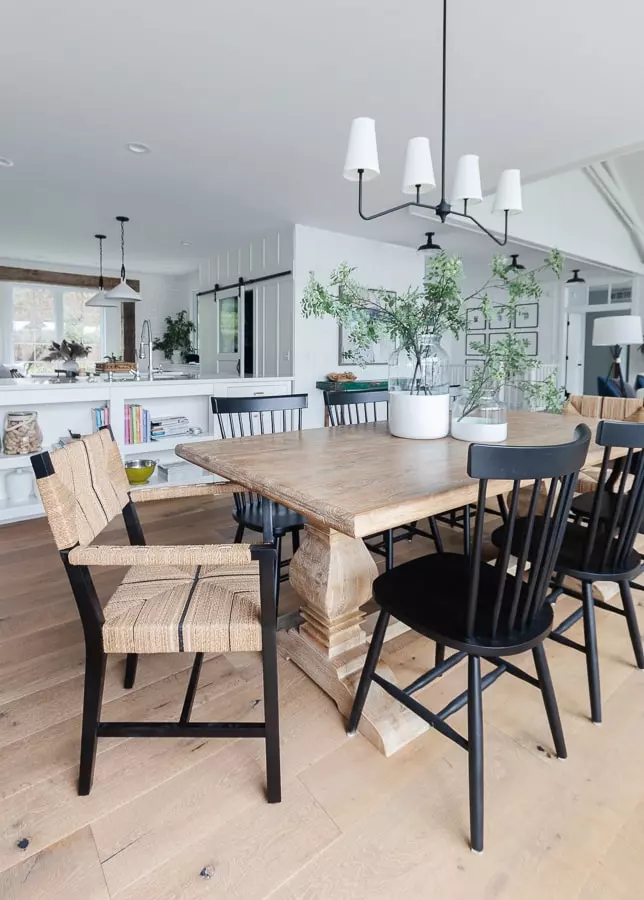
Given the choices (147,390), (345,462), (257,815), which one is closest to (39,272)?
(147,390)

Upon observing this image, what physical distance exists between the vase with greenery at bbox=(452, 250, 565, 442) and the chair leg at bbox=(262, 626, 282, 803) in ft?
3.83

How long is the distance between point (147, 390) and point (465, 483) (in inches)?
126

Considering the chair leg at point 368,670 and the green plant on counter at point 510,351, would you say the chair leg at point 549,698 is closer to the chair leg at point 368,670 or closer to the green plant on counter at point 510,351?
the chair leg at point 368,670

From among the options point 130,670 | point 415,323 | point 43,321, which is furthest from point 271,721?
point 43,321

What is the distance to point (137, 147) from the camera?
3.23m

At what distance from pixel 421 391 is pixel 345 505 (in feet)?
3.29

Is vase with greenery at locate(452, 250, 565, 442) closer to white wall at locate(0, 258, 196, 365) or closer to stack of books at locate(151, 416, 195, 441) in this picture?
stack of books at locate(151, 416, 195, 441)

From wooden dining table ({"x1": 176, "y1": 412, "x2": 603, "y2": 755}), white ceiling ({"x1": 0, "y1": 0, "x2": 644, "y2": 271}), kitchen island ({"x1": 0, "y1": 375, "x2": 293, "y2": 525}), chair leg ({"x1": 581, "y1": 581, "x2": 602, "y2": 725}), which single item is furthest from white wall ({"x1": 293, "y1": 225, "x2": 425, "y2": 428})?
chair leg ({"x1": 581, "y1": 581, "x2": 602, "y2": 725})

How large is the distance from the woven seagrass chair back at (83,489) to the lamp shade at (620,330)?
597 centimetres

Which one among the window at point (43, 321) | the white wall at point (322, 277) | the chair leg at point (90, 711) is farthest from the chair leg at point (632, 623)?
the window at point (43, 321)

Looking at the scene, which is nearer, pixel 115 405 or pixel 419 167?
pixel 419 167

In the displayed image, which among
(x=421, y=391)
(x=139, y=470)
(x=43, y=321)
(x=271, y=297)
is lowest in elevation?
(x=139, y=470)

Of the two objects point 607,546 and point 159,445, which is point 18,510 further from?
point 607,546

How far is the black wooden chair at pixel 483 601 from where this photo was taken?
1060 millimetres
